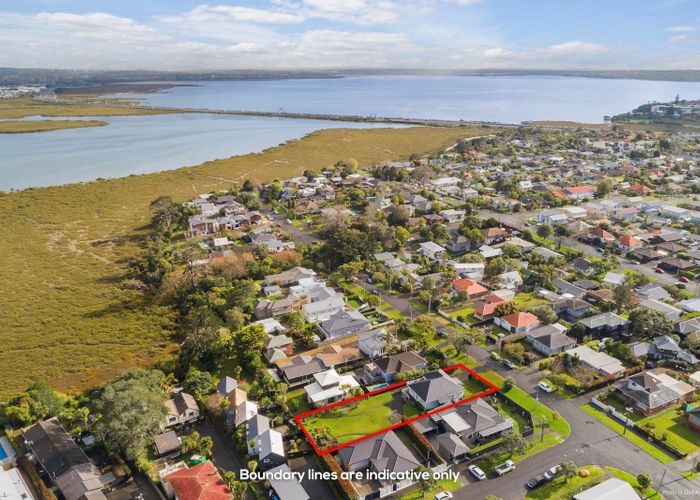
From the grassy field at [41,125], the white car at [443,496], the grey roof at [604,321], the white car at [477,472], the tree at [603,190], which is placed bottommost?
the white car at [443,496]

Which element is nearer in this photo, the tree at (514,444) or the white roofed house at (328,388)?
the tree at (514,444)

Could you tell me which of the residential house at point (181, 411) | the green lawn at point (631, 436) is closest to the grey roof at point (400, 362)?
the green lawn at point (631, 436)

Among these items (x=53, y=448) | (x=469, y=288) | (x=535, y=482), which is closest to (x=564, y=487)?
(x=535, y=482)

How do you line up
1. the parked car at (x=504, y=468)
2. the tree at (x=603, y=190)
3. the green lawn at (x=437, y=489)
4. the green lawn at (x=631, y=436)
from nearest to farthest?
1. the green lawn at (x=437, y=489)
2. the parked car at (x=504, y=468)
3. the green lawn at (x=631, y=436)
4. the tree at (x=603, y=190)

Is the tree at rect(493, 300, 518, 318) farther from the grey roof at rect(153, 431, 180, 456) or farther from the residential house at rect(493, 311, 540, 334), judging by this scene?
the grey roof at rect(153, 431, 180, 456)

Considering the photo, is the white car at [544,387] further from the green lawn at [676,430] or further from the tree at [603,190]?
the tree at [603,190]

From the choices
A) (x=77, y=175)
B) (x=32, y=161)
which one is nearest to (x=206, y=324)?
(x=77, y=175)

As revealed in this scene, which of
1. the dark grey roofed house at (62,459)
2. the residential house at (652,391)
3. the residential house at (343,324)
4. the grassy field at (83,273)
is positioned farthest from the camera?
the residential house at (343,324)
